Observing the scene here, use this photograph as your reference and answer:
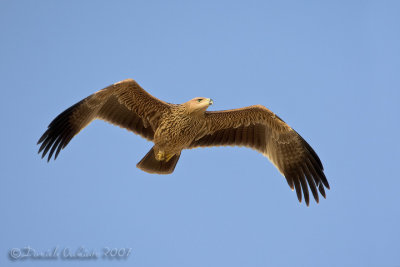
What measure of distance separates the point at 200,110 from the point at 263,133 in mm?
2057

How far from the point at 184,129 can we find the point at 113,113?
68.5 inches

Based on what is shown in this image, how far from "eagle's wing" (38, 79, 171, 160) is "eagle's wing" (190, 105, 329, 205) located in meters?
1.30

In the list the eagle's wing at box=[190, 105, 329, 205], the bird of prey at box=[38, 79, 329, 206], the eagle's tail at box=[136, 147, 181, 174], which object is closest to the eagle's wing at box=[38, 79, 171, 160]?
the bird of prey at box=[38, 79, 329, 206]

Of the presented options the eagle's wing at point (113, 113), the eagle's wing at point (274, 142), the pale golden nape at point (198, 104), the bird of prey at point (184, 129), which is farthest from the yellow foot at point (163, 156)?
the pale golden nape at point (198, 104)

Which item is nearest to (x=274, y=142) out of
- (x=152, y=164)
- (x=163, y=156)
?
(x=163, y=156)

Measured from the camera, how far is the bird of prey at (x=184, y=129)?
952 cm

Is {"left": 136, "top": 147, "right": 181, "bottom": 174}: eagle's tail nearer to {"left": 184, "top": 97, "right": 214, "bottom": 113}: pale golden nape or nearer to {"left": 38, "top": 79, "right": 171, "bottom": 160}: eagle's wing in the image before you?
{"left": 38, "top": 79, "right": 171, "bottom": 160}: eagle's wing

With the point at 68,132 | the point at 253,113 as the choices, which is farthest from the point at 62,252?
the point at 253,113

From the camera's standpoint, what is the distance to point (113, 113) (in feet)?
32.7

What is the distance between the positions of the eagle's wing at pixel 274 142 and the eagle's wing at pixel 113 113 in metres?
1.30

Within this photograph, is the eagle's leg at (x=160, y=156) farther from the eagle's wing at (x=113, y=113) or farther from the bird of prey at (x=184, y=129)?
the eagle's wing at (x=113, y=113)

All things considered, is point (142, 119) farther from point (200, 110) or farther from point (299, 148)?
point (299, 148)

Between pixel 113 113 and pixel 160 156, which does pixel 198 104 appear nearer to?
pixel 160 156

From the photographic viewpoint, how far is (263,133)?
1061 centimetres
